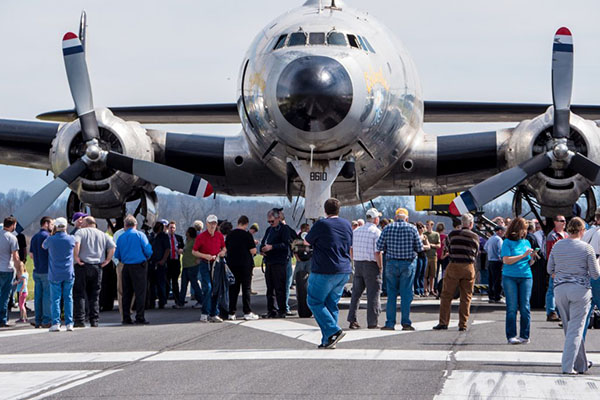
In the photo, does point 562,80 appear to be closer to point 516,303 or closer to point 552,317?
point 552,317

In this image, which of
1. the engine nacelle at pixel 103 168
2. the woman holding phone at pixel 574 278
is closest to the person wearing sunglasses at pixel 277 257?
the engine nacelle at pixel 103 168

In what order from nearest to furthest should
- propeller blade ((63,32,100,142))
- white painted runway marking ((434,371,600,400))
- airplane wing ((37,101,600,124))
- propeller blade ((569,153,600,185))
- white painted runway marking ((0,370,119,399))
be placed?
1. white painted runway marking ((434,371,600,400))
2. white painted runway marking ((0,370,119,399))
3. propeller blade ((569,153,600,185))
4. propeller blade ((63,32,100,142))
5. airplane wing ((37,101,600,124))

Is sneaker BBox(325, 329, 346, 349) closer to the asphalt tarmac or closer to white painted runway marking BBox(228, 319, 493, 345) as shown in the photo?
the asphalt tarmac

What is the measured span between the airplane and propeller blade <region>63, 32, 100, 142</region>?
0.02 meters

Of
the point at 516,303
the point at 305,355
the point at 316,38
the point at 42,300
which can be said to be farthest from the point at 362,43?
the point at 305,355

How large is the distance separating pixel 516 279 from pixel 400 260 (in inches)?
78.6

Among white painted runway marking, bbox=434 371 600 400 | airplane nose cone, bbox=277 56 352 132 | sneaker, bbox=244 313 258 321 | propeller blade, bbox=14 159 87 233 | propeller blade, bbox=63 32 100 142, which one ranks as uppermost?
propeller blade, bbox=63 32 100 142

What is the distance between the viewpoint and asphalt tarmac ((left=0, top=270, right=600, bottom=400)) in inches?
293

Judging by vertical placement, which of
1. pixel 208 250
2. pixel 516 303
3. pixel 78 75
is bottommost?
pixel 516 303

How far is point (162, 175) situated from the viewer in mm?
16719

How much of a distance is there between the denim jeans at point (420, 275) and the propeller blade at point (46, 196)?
859 centimetres

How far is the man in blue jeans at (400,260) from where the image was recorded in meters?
12.8

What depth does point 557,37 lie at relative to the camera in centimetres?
1689

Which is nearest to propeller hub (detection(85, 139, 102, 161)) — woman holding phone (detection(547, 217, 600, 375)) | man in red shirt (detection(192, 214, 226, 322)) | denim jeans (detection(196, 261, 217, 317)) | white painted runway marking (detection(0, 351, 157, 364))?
man in red shirt (detection(192, 214, 226, 322))
